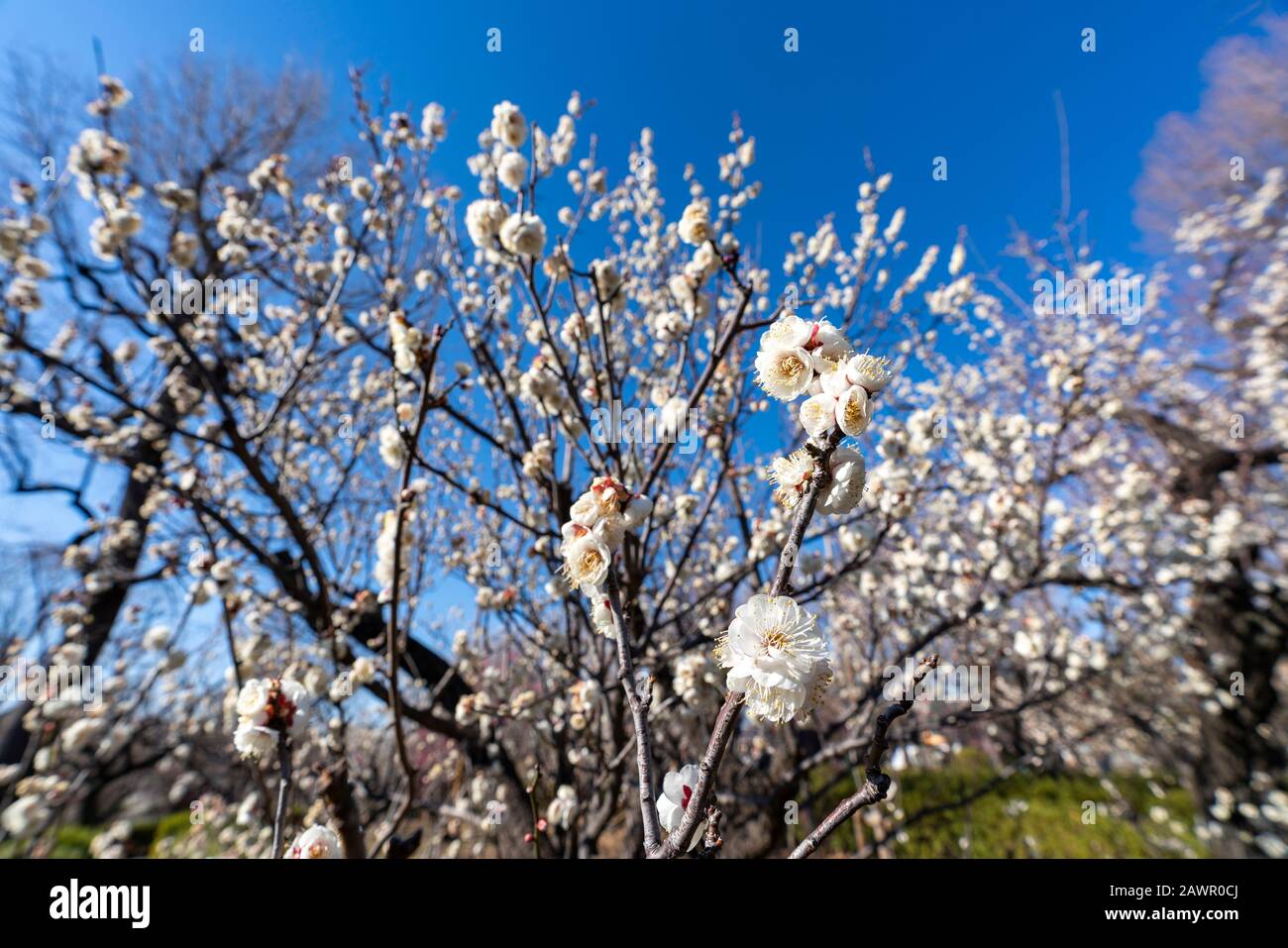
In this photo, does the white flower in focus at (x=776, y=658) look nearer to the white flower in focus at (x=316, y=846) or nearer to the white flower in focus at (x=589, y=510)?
the white flower in focus at (x=589, y=510)

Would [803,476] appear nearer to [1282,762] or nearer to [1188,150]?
[1282,762]

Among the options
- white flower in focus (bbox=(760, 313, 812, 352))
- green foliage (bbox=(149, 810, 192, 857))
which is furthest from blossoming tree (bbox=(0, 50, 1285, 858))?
green foliage (bbox=(149, 810, 192, 857))

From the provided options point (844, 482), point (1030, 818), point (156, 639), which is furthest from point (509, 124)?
point (1030, 818)

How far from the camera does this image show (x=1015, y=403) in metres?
8.15

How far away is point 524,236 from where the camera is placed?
1.75 m

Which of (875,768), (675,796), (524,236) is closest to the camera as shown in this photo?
(875,768)

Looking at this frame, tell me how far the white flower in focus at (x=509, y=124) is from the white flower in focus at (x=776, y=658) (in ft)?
6.76

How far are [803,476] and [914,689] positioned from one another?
0.36m

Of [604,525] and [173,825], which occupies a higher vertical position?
[604,525]

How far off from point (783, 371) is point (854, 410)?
0.18m

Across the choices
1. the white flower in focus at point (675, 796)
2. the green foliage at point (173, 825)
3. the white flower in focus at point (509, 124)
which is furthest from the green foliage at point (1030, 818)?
the green foliage at point (173, 825)

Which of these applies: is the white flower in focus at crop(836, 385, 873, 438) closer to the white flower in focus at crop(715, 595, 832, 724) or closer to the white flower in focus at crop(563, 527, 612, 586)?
the white flower in focus at crop(715, 595, 832, 724)

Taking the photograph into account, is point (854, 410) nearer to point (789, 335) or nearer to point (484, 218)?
point (789, 335)
